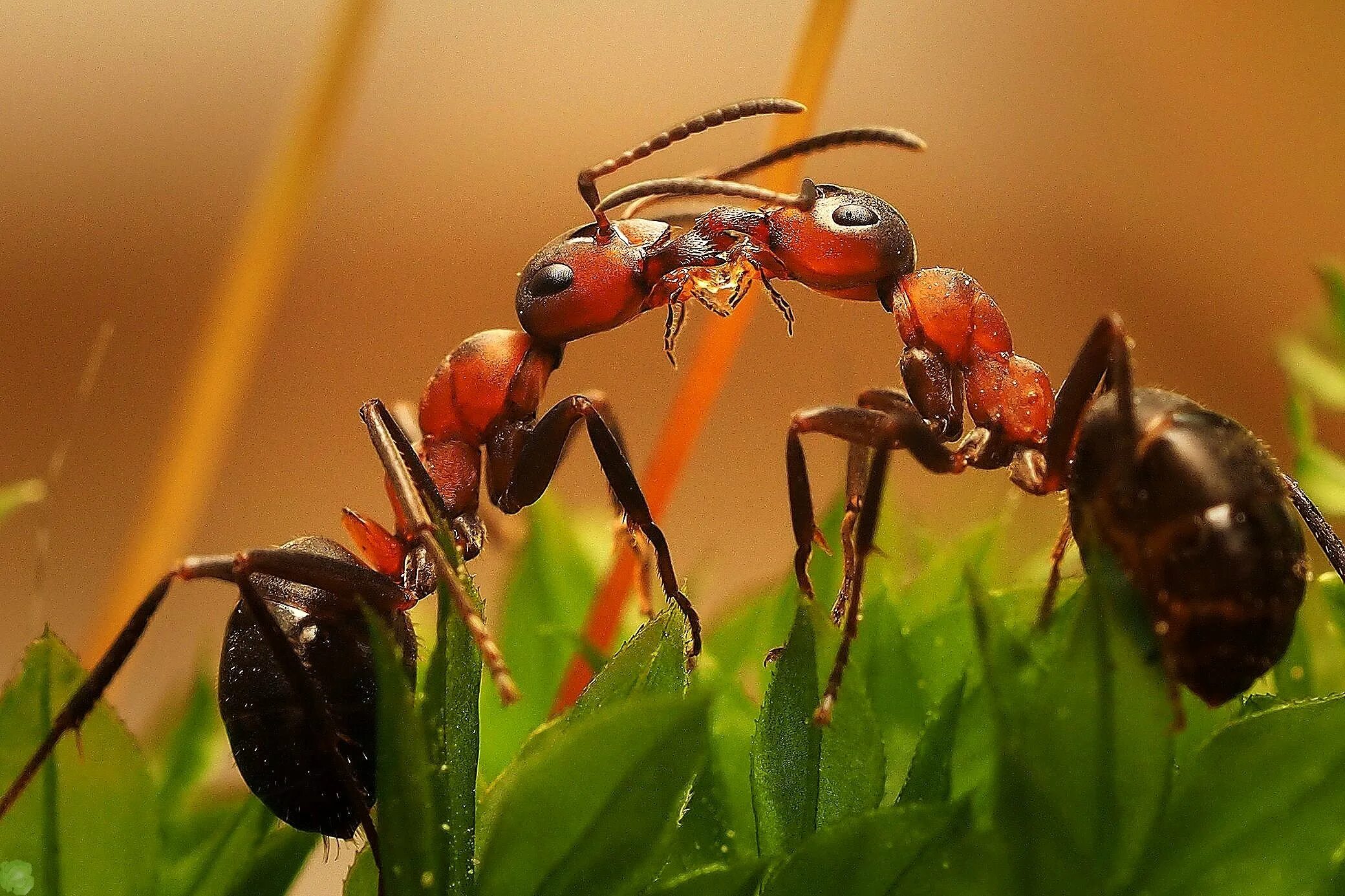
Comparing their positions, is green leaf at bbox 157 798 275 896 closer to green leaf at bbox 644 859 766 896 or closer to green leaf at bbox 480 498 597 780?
green leaf at bbox 480 498 597 780

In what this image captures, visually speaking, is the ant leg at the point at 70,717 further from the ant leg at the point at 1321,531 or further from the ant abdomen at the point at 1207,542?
the ant leg at the point at 1321,531

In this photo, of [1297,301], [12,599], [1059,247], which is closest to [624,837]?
[12,599]

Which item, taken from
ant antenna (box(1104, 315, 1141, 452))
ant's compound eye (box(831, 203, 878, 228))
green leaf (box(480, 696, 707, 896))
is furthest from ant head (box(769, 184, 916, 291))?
green leaf (box(480, 696, 707, 896))

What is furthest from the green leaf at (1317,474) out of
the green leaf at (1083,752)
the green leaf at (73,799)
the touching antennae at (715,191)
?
the green leaf at (73,799)

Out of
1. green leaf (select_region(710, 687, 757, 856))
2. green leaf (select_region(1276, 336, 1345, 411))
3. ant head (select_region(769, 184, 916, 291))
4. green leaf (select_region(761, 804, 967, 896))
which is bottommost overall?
green leaf (select_region(710, 687, 757, 856))

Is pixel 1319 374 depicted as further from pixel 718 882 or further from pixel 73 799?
pixel 73 799

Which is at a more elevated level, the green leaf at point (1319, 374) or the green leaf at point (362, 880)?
the green leaf at point (1319, 374)

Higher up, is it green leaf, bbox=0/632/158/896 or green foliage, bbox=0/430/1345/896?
green foliage, bbox=0/430/1345/896
